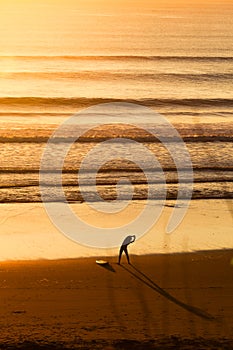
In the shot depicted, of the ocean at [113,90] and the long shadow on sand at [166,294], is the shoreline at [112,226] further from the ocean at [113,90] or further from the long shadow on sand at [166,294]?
the long shadow on sand at [166,294]

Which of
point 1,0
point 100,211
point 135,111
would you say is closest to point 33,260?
point 100,211

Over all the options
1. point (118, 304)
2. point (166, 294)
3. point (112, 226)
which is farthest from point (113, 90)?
point (118, 304)

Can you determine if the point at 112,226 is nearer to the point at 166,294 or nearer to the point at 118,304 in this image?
the point at 166,294

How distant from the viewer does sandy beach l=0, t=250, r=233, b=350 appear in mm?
10273

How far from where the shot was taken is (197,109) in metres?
36.9

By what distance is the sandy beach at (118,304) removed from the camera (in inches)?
404

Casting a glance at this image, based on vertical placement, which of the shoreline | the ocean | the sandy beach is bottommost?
the sandy beach

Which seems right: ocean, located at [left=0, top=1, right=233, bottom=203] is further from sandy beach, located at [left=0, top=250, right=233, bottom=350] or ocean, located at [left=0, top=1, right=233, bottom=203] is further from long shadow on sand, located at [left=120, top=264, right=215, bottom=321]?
long shadow on sand, located at [left=120, top=264, right=215, bottom=321]

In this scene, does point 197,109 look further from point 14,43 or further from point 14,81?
point 14,43

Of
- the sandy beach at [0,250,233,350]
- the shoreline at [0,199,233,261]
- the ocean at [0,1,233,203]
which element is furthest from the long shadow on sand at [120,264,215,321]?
the ocean at [0,1,233,203]

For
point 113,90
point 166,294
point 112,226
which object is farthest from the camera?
point 113,90

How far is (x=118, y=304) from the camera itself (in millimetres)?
11430

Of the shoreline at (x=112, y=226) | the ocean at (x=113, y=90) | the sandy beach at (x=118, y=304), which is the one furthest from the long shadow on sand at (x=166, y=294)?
the ocean at (x=113, y=90)

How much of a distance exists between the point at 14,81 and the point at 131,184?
2646 cm
